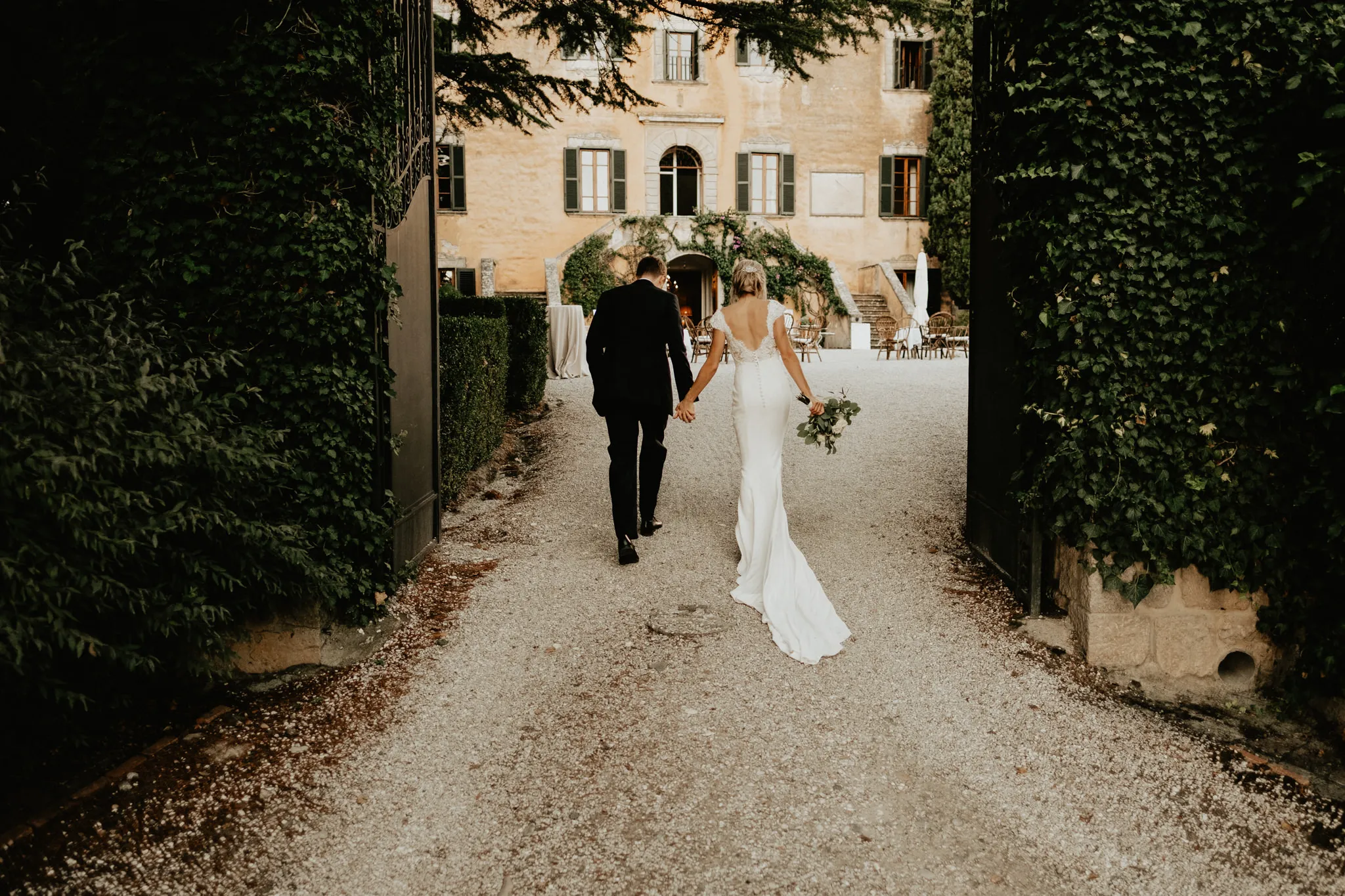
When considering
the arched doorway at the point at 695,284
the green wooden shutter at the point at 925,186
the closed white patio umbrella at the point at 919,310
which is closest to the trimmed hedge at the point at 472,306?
the closed white patio umbrella at the point at 919,310

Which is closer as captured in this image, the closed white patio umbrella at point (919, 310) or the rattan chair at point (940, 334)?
the closed white patio umbrella at point (919, 310)

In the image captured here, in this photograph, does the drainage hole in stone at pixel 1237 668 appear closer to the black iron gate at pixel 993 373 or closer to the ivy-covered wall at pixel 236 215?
the black iron gate at pixel 993 373

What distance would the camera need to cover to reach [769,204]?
23984 mm

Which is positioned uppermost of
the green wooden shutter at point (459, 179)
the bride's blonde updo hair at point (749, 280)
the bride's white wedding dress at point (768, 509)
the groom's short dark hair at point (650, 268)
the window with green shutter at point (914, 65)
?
the window with green shutter at point (914, 65)

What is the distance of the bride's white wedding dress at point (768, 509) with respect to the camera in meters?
4.75

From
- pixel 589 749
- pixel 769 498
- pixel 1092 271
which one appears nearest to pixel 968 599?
pixel 769 498

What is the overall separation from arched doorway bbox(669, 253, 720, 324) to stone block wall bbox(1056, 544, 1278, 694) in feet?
61.1

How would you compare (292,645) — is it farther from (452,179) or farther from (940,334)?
(452,179)

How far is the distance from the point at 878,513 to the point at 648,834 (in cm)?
387

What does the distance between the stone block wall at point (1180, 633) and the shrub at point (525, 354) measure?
723 cm

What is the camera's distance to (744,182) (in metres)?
23.6

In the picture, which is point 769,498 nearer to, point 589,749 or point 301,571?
point 589,749

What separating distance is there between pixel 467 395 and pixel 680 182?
1809 centimetres

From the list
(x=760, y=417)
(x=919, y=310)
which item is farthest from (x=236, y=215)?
(x=919, y=310)
